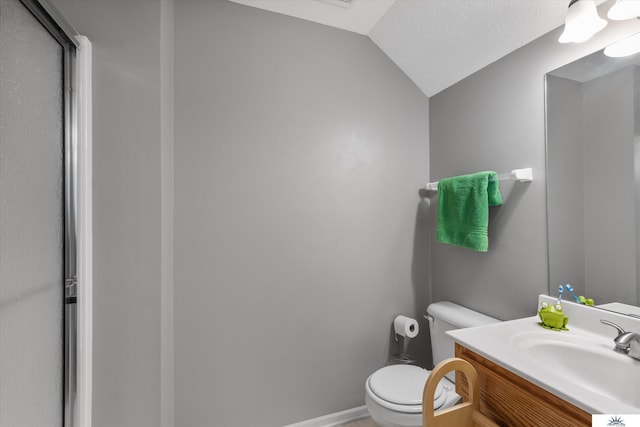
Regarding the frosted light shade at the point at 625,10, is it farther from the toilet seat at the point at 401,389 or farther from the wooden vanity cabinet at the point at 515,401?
the toilet seat at the point at 401,389

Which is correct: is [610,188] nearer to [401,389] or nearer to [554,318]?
[554,318]

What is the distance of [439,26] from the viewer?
4.98 ft

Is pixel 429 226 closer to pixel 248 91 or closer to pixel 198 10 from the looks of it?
pixel 248 91

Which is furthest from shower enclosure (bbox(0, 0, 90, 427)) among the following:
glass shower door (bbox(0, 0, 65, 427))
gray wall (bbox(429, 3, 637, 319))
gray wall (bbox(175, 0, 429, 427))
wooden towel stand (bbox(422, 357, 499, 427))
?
gray wall (bbox(429, 3, 637, 319))

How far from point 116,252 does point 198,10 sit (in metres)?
1.19

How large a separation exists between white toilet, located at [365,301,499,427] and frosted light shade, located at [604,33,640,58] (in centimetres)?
118

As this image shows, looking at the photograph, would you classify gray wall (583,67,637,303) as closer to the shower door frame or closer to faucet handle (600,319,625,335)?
faucet handle (600,319,625,335)

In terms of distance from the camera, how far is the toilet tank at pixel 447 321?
147cm

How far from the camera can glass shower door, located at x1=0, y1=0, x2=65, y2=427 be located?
0.72 meters

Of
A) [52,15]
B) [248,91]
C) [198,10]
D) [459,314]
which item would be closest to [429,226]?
[459,314]

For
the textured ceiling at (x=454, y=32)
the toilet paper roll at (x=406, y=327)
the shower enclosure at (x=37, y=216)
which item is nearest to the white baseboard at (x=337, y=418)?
the toilet paper roll at (x=406, y=327)

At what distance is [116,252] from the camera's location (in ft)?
3.82

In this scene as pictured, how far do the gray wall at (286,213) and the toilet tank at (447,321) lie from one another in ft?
0.75

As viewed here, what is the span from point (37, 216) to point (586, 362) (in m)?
1.76
